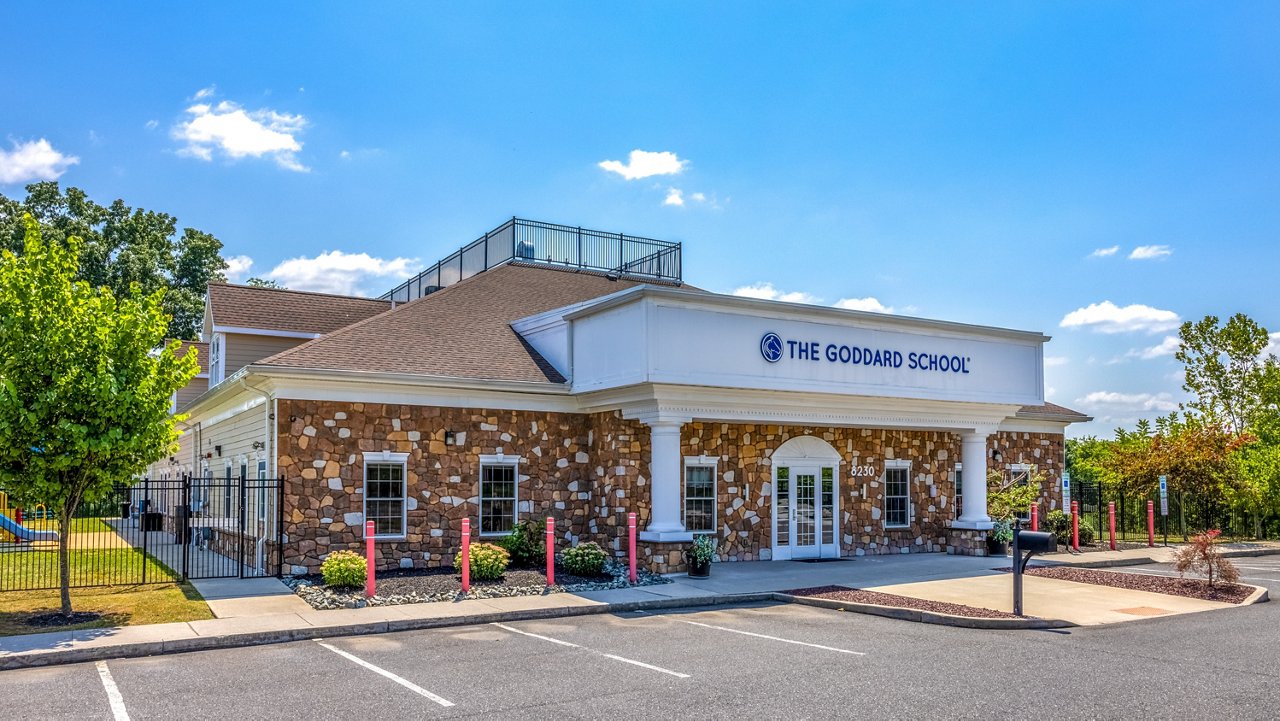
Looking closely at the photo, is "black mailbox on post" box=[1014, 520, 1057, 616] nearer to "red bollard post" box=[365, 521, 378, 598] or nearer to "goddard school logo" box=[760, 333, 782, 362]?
"goddard school logo" box=[760, 333, 782, 362]

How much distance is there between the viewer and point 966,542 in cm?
2406

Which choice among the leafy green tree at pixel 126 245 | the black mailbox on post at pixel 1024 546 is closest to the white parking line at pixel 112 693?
the black mailbox on post at pixel 1024 546

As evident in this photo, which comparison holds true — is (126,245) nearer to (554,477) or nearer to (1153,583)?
(554,477)

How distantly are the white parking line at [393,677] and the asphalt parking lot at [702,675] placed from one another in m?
0.04

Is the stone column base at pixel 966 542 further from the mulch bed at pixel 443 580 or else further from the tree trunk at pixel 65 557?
the tree trunk at pixel 65 557

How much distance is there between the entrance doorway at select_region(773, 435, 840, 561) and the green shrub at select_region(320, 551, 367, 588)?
9.47 m

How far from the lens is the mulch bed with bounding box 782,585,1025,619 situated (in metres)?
14.5

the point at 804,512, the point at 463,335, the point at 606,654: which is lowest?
the point at 606,654

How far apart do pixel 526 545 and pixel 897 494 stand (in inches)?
387

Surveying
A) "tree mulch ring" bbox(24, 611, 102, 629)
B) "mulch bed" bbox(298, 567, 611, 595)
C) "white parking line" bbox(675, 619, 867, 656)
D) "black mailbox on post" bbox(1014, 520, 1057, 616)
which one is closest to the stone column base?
"black mailbox on post" bbox(1014, 520, 1057, 616)

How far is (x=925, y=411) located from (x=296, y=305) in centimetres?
1652

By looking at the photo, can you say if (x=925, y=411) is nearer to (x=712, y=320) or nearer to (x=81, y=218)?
(x=712, y=320)

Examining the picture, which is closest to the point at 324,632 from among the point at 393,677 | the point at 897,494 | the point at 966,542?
the point at 393,677

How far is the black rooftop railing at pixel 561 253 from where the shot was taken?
28.5m
